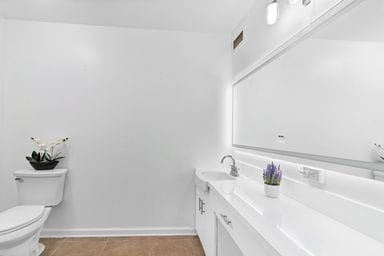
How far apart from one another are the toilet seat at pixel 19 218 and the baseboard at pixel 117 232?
656 mm

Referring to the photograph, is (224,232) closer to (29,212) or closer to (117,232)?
(117,232)

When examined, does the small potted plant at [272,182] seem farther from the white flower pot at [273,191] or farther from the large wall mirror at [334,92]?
the large wall mirror at [334,92]

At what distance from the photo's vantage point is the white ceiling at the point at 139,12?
2.33 m

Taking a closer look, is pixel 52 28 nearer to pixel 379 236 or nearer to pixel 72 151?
pixel 72 151

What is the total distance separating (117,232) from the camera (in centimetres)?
273

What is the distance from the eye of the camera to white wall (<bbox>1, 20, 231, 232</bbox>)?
271 cm

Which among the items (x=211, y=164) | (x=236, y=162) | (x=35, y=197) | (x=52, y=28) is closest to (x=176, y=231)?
(x=211, y=164)

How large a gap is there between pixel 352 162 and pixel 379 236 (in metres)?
0.33

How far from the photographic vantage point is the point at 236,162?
2.75 metres

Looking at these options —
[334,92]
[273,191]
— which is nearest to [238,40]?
[334,92]

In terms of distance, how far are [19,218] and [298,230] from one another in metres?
2.18

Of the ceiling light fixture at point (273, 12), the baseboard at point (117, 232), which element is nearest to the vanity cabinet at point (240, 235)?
the baseboard at point (117, 232)

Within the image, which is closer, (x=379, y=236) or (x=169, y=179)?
(x=379, y=236)

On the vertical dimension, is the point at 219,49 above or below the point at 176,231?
above
